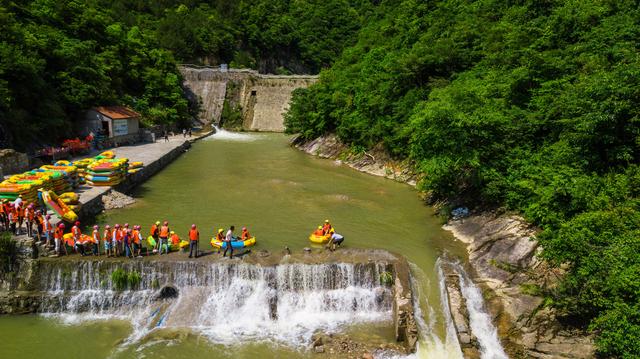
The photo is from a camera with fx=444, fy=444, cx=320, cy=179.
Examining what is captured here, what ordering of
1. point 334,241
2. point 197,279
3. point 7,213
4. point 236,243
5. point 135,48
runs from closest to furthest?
point 197,279 < point 7,213 < point 236,243 < point 334,241 < point 135,48

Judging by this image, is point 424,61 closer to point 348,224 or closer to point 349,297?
point 348,224

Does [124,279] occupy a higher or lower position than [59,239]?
lower

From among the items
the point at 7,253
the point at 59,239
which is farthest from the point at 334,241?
the point at 7,253

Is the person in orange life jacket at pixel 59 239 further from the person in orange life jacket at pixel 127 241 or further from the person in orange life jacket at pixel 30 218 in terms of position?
the person in orange life jacket at pixel 127 241

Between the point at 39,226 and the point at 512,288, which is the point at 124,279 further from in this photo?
the point at 512,288

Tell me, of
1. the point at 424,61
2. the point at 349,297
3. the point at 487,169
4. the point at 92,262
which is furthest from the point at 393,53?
the point at 92,262

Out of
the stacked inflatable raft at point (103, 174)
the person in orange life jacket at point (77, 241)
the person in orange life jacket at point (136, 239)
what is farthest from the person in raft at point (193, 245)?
the stacked inflatable raft at point (103, 174)

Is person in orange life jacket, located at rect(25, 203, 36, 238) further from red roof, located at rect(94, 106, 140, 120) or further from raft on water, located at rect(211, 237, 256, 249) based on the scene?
red roof, located at rect(94, 106, 140, 120)
